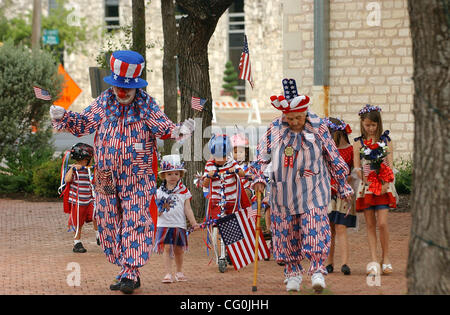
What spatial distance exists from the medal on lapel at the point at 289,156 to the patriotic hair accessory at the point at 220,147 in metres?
1.34

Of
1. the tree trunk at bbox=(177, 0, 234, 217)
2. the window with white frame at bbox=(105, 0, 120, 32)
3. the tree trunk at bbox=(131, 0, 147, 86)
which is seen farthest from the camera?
the window with white frame at bbox=(105, 0, 120, 32)

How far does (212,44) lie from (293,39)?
30780 millimetres

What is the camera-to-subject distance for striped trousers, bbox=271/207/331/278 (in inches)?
275

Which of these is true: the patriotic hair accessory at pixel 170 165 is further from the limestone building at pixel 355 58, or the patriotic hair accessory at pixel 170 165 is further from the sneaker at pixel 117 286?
the limestone building at pixel 355 58

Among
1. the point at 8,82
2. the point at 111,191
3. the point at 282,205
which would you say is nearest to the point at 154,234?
the point at 111,191

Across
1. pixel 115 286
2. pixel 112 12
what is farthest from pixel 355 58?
pixel 112 12

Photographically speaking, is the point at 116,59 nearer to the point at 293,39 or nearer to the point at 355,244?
the point at 355,244

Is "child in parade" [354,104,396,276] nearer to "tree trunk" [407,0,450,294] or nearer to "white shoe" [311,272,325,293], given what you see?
"white shoe" [311,272,325,293]

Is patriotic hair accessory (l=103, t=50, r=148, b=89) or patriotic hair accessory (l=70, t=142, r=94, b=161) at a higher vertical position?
patriotic hair accessory (l=103, t=50, r=148, b=89)

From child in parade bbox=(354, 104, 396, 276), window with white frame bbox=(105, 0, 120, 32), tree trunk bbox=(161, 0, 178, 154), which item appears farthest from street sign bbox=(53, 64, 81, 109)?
window with white frame bbox=(105, 0, 120, 32)

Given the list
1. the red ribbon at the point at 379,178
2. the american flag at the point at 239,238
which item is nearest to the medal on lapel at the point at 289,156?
the american flag at the point at 239,238

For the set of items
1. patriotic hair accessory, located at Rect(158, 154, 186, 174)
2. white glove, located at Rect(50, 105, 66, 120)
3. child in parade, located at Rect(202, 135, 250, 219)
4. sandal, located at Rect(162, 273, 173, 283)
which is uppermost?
white glove, located at Rect(50, 105, 66, 120)

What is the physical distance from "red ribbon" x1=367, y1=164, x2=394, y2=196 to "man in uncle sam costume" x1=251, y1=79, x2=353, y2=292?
0.96 m

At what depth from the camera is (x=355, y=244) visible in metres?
10.3
